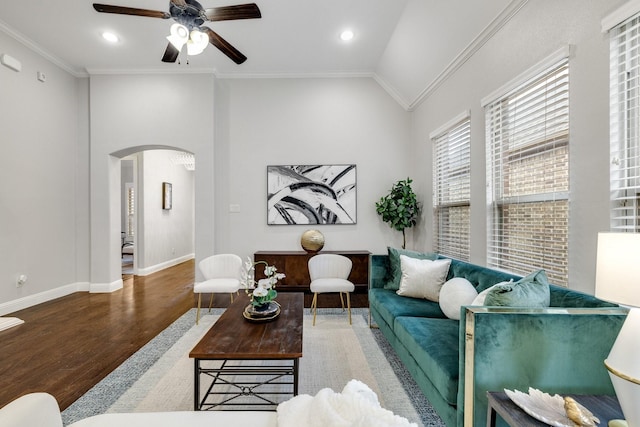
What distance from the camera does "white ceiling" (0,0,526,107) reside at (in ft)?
10.4

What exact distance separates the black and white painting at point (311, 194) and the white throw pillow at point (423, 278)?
1.99m

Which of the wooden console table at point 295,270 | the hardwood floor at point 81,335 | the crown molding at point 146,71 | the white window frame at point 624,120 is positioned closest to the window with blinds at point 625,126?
the white window frame at point 624,120

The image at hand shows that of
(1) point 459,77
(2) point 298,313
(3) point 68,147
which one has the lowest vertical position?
(2) point 298,313

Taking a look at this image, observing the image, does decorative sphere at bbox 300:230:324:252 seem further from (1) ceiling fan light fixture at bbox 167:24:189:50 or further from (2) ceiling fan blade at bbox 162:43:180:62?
(1) ceiling fan light fixture at bbox 167:24:189:50

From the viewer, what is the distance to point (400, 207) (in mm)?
4344

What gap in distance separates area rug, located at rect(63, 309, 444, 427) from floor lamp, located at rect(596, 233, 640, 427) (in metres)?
1.09

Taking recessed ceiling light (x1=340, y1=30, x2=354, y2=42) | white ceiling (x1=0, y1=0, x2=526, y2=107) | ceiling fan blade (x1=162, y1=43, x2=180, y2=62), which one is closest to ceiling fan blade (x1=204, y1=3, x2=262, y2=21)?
ceiling fan blade (x1=162, y1=43, x2=180, y2=62)

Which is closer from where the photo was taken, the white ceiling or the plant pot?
the plant pot

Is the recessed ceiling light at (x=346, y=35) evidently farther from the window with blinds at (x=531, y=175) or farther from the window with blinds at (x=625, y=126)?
the window with blinds at (x=625, y=126)

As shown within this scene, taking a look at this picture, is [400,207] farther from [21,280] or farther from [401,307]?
[21,280]

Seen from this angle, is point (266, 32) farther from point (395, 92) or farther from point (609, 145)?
point (609, 145)

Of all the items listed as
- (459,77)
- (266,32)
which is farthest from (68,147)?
(459,77)

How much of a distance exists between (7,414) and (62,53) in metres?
5.17

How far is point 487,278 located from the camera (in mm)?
2205
